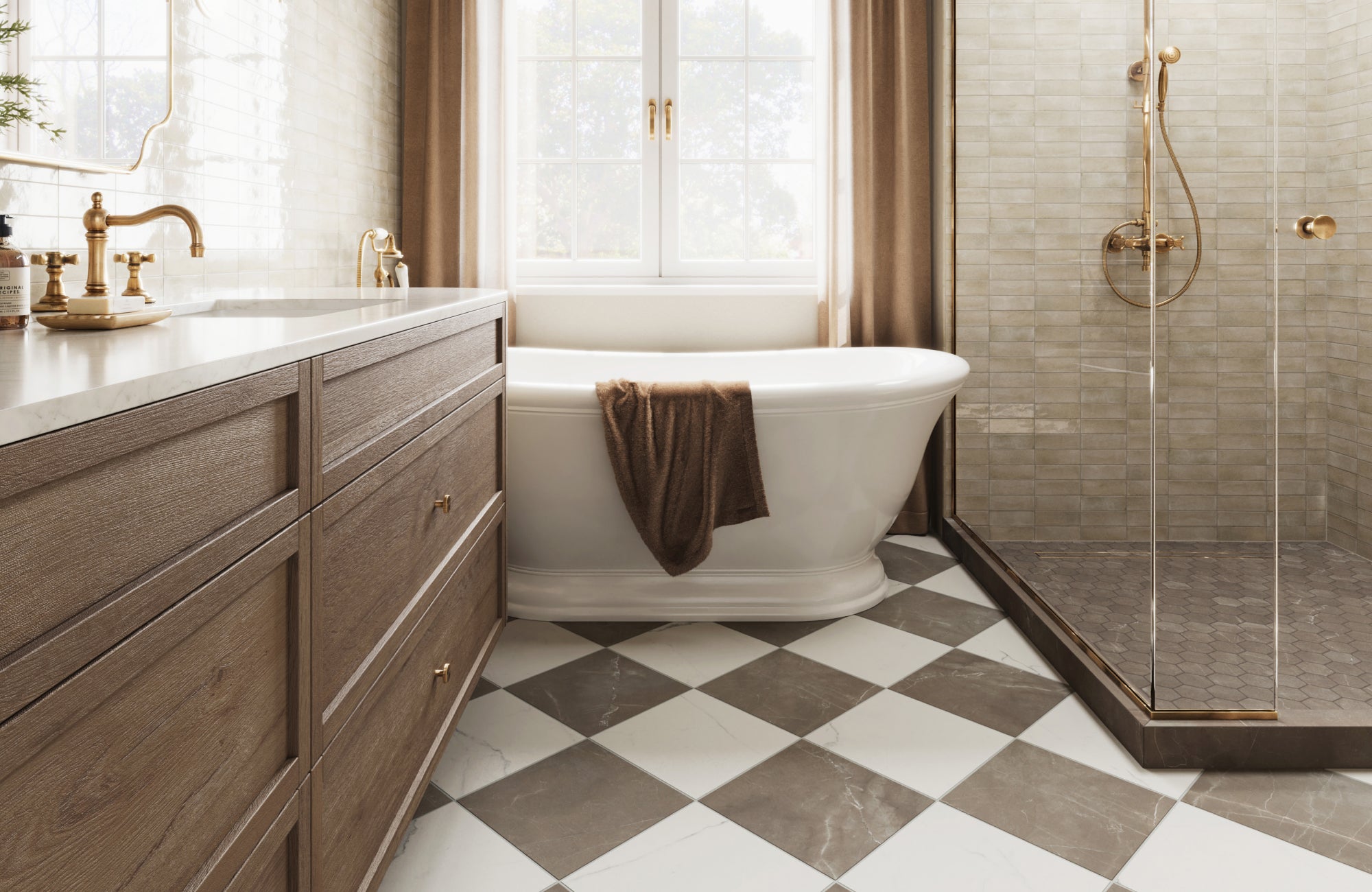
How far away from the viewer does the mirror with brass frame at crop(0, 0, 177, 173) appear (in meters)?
1.38

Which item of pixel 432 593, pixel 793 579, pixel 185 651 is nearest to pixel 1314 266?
pixel 793 579

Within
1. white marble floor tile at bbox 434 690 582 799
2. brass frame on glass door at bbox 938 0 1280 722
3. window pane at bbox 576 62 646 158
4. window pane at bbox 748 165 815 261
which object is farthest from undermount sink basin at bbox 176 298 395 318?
window pane at bbox 748 165 815 261

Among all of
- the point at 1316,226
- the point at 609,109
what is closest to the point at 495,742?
the point at 1316,226

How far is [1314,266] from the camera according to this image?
173 centimetres

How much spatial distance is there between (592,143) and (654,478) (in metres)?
1.66

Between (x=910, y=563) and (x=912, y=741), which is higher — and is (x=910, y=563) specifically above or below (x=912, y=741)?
above

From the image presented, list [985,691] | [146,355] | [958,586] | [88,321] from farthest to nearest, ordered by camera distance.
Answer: [958,586]
[985,691]
[88,321]
[146,355]

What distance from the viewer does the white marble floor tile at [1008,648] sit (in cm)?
216

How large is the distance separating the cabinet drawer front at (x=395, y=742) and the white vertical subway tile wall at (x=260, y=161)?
2.81 ft

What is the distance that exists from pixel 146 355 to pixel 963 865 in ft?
4.32

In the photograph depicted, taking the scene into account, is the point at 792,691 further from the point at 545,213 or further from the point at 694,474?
the point at 545,213

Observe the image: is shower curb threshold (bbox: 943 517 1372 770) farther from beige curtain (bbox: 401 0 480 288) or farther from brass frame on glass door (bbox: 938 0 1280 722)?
beige curtain (bbox: 401 0 480 288)

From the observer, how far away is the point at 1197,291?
5.71ft

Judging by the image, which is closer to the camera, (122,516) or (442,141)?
(122,516)
